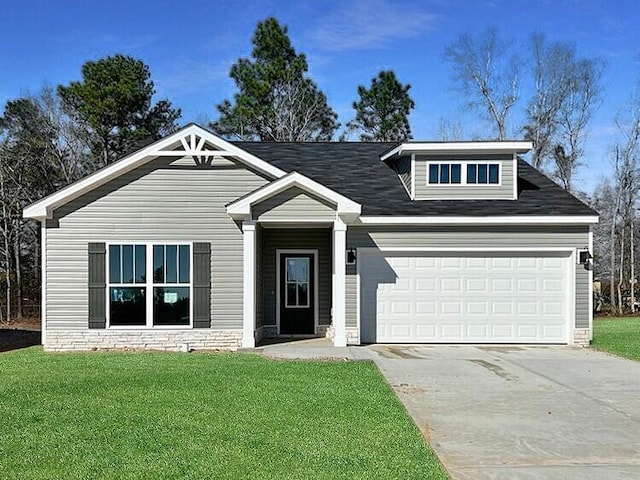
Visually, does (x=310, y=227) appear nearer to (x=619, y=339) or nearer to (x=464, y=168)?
(x=464, y=168)

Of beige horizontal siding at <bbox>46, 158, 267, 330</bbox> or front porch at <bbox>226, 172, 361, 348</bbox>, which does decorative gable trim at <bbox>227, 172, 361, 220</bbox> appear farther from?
beige horizontal siding at <bbox>46, 158, 267, 330</bbox>

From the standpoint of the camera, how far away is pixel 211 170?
14.0m

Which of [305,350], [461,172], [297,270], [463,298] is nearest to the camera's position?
[305,350]

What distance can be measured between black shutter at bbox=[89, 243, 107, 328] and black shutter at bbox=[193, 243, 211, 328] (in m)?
1.85

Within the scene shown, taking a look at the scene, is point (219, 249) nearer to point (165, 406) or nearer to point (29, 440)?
point (165, 406)

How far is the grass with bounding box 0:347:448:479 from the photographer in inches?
215

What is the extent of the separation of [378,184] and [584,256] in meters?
4.89

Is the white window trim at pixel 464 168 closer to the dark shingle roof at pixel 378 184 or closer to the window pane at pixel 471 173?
the window pane at pixel 471 173

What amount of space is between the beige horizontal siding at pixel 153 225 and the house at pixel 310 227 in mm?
21

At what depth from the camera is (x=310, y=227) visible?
1517 centimetres

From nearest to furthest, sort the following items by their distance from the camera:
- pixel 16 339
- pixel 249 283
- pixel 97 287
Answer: pixel 249 283 < pixel 97 287 < pixel 16 339

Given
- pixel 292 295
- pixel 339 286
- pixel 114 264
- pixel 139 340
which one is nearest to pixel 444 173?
pixel 339 286

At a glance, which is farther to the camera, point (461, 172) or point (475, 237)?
point (461, 172)

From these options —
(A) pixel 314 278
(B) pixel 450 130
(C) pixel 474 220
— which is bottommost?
(A) pixel 314 278
